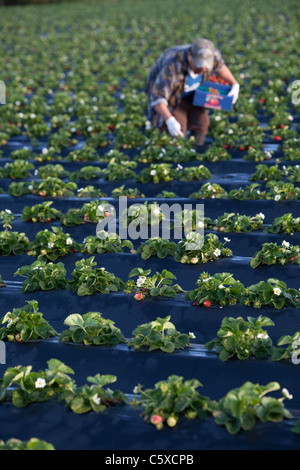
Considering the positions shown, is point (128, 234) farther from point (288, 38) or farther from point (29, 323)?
point (288, 38)

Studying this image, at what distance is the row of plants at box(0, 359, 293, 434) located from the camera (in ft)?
8.59

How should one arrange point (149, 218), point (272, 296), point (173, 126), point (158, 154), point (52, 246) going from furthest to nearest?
point (173, 126) < point (158, 154) < point (149, 218) < point (52, 246) < point (272, 296)

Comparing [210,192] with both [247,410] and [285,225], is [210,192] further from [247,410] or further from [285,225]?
[247,410]

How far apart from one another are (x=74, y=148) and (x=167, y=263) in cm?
358

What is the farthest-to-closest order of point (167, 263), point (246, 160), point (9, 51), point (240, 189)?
point (9, 51)
point (246, 160)
point (240, 189)
point (167, 263)

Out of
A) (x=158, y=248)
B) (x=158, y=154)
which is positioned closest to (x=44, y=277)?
(x=158, y=248)

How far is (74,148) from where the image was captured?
746 cm

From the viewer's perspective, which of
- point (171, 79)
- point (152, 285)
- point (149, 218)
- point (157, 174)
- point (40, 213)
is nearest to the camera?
point (152, 285)

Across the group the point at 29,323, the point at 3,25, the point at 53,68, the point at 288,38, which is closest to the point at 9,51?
the point at 53,68

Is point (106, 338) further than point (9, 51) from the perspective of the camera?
No
